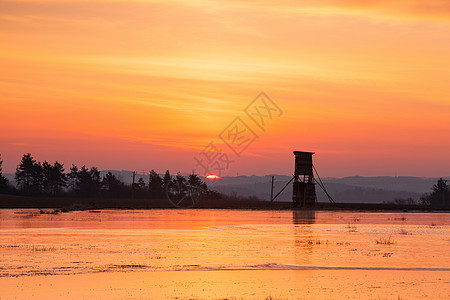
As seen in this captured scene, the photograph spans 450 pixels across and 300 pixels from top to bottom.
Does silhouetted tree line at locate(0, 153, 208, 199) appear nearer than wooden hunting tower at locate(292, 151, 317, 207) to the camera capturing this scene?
No

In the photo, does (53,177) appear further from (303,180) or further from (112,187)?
(303,180)

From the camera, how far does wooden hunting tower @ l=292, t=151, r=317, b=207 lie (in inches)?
3802

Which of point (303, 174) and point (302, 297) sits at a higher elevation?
point (303, 174)

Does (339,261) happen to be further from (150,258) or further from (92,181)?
(92,181)

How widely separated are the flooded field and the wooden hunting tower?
183ft

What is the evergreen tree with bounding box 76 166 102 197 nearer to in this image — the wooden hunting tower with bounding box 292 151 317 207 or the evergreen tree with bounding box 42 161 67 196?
the evergreen tree with bounding box 42 161 67 196

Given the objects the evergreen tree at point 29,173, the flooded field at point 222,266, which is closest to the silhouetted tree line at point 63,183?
the evergreen tree at point 29,173

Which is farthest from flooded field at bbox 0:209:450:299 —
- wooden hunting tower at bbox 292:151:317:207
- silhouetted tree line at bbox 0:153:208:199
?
silhouetted tree line at bbox 0:153:208:199

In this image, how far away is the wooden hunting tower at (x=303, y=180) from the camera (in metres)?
96.6

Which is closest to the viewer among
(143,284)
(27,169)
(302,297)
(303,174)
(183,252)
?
(302,297)

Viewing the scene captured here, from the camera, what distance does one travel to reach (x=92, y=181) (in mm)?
186250

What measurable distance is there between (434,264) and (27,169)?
6388 inches

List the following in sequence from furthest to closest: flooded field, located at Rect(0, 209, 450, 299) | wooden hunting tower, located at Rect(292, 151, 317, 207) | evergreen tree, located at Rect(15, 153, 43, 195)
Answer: evergreen tree, located at Rect(15, 153, 43, 195) < wooden hunting tower, located at Rect(292, 151, 317, 207) < flooded field, located at Rect(0, 209, 450, 299)

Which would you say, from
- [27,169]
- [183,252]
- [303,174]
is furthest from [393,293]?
[27,169]
